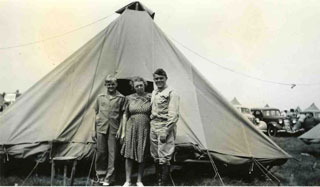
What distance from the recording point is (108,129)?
414 centimetres

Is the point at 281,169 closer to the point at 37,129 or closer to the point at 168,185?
the point at 168,185

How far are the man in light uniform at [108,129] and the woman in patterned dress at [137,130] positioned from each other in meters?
0.24

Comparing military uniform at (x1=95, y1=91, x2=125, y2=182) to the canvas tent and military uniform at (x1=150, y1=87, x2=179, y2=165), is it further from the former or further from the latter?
military uniform at (x1=150, y1=87, x2=179, y2=165)

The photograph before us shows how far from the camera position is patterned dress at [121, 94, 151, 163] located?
3.84m

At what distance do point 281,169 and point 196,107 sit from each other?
6.86ft

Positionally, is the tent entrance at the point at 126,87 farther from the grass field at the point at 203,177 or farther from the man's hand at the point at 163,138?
the man's hand at the point at 163,138

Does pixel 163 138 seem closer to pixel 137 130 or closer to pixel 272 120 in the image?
pixel 137 130

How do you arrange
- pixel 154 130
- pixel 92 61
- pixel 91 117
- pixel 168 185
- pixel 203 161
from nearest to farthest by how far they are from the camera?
1. pixel 154 130
2. pixel 168 185
3. pixel 203 161
4. pixel 91 117
5. pixel 92 61

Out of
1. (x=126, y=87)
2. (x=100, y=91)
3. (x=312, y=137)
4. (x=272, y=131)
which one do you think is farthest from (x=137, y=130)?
(x=272, y=131)

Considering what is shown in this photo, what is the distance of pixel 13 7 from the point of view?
507 cm

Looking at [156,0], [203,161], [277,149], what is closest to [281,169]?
[277,149]

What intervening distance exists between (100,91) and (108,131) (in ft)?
3.68

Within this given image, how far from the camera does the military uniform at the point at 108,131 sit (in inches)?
162

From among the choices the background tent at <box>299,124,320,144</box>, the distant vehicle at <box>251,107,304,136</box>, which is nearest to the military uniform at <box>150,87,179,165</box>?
the background tent at <box>299,124,320,144</box>
